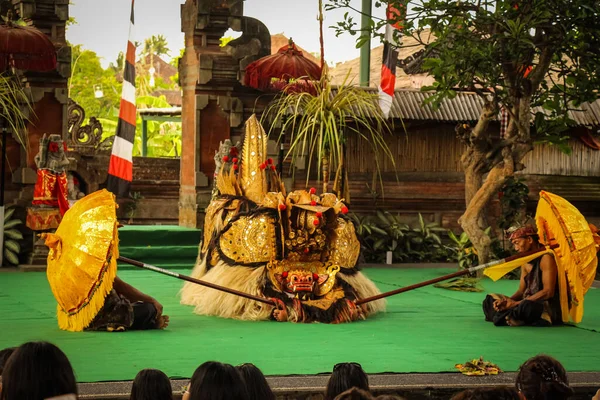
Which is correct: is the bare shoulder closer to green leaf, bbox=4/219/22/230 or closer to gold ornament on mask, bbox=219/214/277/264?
gold ornament on mask, bbox=219/214/277/264

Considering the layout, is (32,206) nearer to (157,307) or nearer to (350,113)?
(350,113)

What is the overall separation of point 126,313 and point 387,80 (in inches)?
284

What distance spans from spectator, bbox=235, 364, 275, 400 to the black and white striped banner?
1099 centimetres

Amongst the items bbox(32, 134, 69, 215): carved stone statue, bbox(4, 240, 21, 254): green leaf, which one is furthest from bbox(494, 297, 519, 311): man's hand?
bbox(4, 240, 21, 254): green leaf

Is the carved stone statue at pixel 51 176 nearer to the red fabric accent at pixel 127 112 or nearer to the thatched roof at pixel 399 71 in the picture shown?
the red fabric accent at pixel 127 112

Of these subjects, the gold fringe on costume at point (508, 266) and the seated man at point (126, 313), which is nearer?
the seated man at point (126, 313)

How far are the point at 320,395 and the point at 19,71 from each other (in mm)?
9615

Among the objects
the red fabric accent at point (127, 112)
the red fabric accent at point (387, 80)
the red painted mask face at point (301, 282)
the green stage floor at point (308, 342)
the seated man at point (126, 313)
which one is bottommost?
the green stage floor at point (308, 342)

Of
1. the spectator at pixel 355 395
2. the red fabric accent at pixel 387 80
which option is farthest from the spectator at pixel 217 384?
the red fabric accent at pixel 387 80

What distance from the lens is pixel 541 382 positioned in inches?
190

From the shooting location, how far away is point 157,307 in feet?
30.2

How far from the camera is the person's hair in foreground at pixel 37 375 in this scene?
4.02 metres

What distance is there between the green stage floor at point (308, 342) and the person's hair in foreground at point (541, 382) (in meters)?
2.63

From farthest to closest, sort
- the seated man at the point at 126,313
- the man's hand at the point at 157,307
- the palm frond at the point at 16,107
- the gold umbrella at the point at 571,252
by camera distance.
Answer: the palm frond at the point at 16,107, the gold umbrella at the point at 571,252, the man's hand at the point at 157,307, the seated man at the point at 126,313
